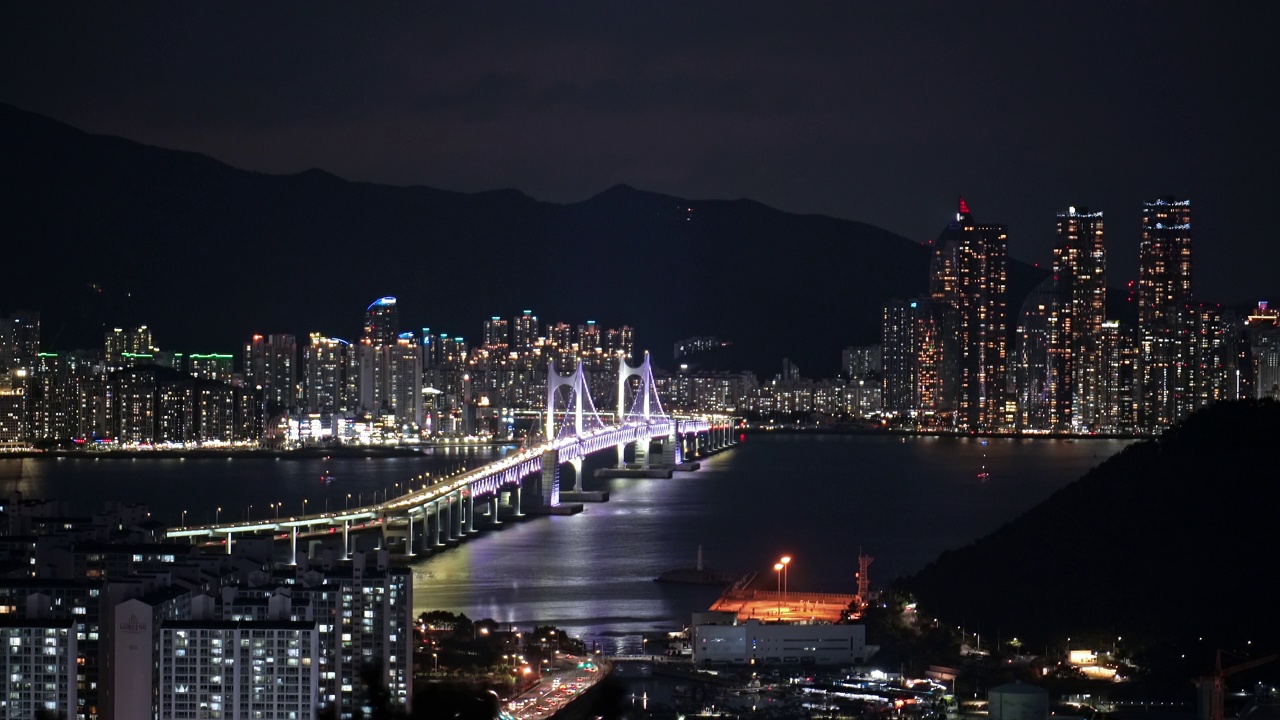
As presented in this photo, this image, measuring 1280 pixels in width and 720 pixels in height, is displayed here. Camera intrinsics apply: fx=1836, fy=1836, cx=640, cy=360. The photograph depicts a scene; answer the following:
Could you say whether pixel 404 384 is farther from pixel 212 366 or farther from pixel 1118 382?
pixel 1118 382

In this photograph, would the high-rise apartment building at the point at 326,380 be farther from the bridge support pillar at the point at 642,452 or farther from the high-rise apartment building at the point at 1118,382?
the high-rise apartment building at the point at 1118,382

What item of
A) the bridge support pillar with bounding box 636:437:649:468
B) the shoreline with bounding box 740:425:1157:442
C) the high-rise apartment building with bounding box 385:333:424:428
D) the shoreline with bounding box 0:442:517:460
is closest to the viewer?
the bridge support pillar with bounding box 636:437:649:468

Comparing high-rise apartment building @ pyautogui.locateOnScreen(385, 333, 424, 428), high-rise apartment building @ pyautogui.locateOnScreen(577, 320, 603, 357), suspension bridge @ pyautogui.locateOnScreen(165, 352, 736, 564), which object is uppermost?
high-rise apartment building @ pyautogui.locateOnScreen(577, 320, 603, 357)

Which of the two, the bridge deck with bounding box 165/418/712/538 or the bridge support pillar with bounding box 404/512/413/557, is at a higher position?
Answer: the bridge deck with bounding box 165/418/712/538

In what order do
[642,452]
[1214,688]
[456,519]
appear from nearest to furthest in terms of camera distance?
[1214,688] → [456,519] → [642,452]

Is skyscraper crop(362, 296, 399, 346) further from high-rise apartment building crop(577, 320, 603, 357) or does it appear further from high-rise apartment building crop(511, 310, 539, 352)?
high-rise apartment building crop(577, 320, 603, 357)

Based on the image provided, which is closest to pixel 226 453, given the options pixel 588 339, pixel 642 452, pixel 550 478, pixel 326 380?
pixel 326 380

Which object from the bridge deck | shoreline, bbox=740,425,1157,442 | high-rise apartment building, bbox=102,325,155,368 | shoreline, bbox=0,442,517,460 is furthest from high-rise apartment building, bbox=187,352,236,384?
the bridge deck
